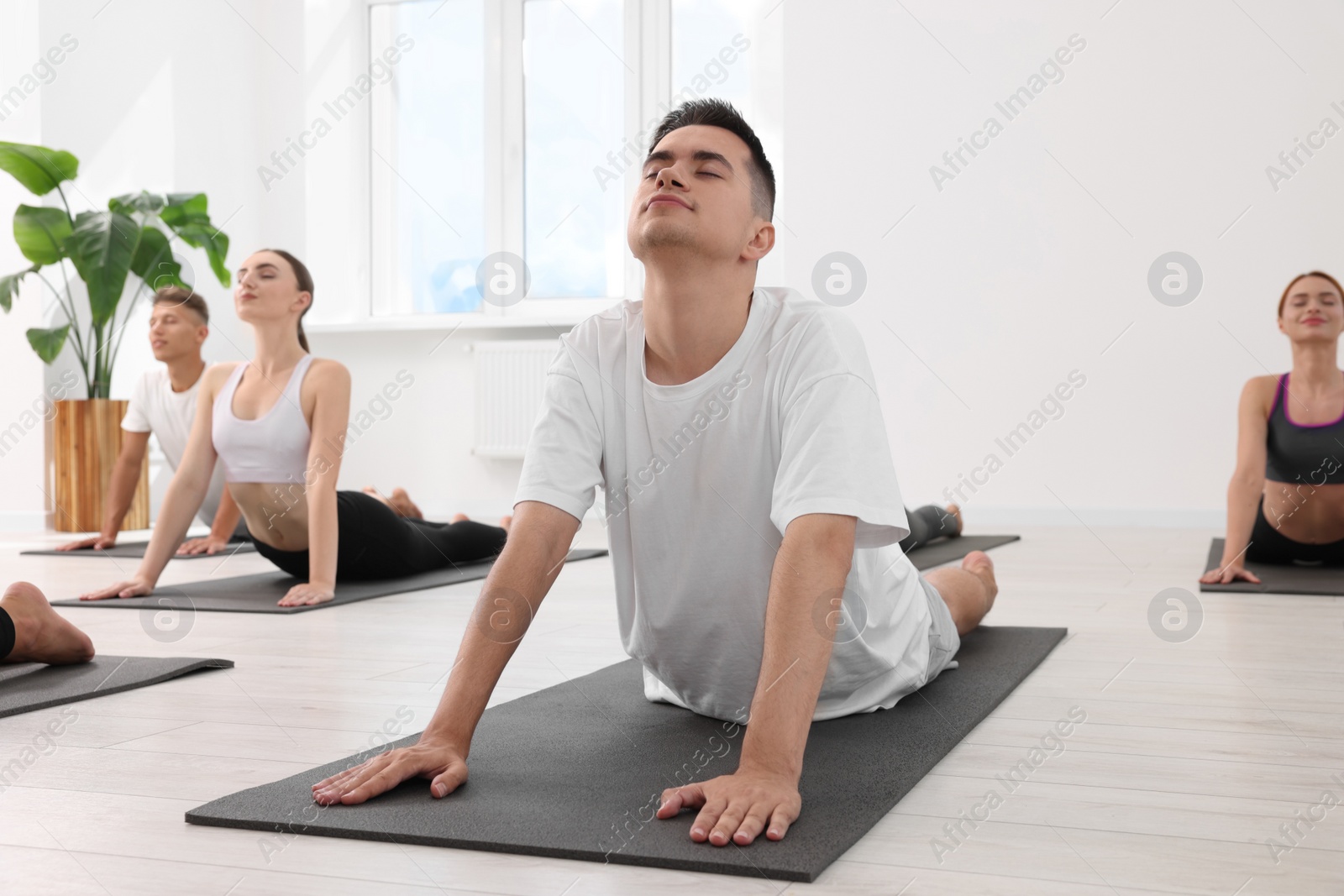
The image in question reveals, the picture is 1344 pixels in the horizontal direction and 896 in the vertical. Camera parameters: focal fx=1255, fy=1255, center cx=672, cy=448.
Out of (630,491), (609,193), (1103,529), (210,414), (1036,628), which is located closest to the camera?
(630,491)

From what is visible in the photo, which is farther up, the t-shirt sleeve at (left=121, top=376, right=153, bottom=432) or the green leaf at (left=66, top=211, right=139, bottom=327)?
the green leaf at (left=66, top=211, right=139, bottom=327)

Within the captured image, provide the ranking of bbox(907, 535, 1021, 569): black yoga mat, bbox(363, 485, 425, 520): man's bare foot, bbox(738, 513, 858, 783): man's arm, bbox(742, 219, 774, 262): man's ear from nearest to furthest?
bbox(738, 513, 858, 783): man's arm, bbox(742, 219, 774, 262): man's ear, bbox(907, 535, 1021, 569): black yoga mat, bbox(363, 485, 425, 520): man's bare foot

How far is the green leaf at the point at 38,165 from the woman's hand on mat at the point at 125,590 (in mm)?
2283

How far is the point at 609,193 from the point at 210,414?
3.33 m

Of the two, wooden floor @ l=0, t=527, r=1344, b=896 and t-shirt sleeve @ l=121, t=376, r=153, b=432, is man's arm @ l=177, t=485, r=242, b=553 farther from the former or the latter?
wooden floor @ l=0, t=527, r=1344, b=896

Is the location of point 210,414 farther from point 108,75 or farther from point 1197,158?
point 1197,158

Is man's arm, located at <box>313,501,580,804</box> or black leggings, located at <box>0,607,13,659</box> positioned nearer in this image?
man's arm, located at <box>313,501,580,804</box>

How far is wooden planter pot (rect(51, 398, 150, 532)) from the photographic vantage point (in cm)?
495

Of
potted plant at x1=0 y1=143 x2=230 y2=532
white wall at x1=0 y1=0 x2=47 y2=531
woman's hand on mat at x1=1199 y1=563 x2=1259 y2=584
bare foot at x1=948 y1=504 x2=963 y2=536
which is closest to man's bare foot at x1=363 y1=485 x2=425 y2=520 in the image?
potted plant at x1=0 y1=143 x2=230 y2=532

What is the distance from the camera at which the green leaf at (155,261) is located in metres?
5.05

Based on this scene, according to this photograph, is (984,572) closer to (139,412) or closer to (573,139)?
(139,412)

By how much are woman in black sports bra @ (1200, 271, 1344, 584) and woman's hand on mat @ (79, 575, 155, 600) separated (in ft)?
9.03

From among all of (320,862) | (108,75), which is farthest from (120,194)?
(320,862)

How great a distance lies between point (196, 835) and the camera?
4.06ft
